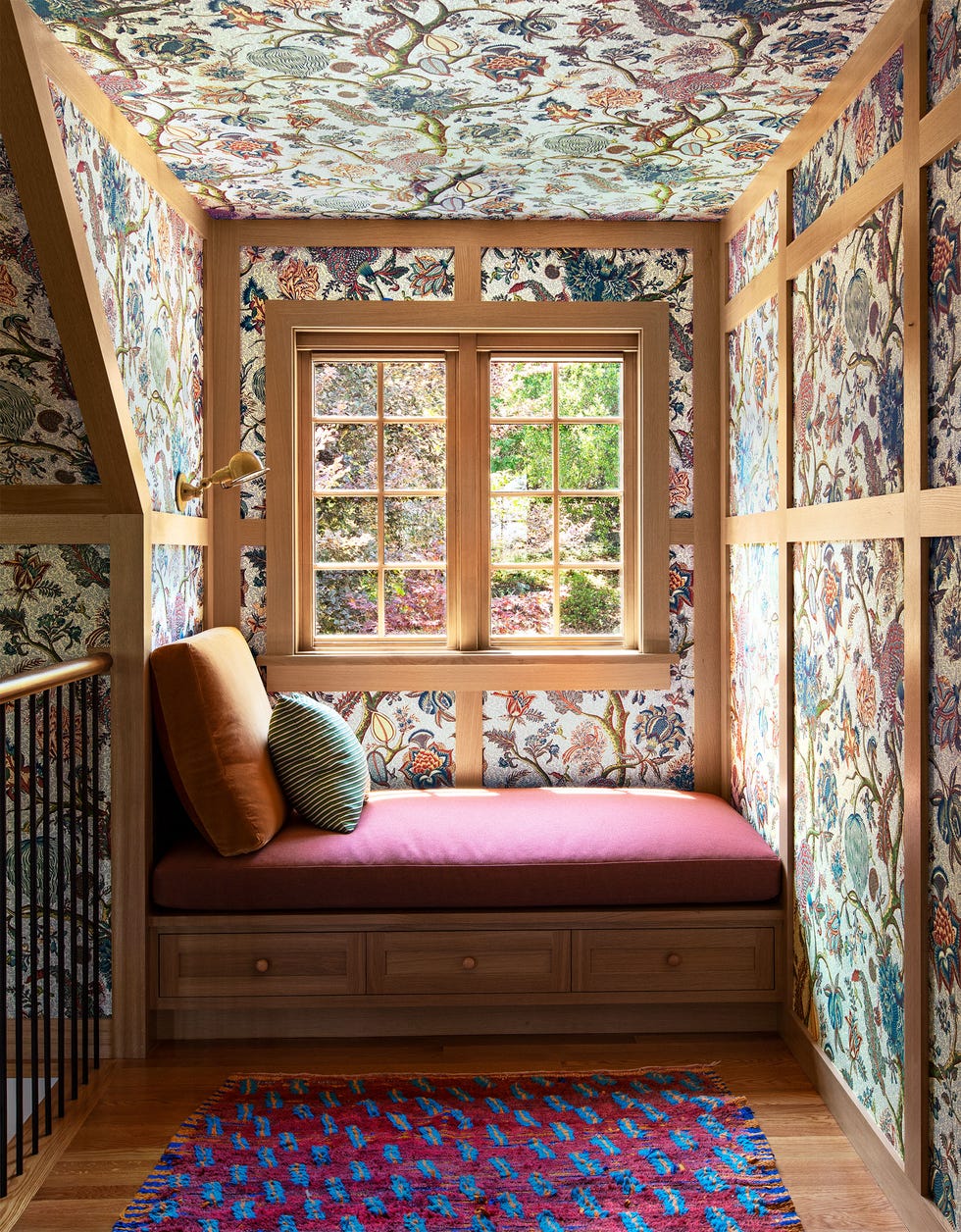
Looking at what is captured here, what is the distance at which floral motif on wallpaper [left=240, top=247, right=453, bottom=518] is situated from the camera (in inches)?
147

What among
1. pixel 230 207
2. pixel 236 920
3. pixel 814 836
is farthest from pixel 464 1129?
pixel 230 207

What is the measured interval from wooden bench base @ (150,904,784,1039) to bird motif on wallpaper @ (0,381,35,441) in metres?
1.37

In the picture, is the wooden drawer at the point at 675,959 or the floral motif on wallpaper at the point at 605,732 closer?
the wooden drawer at the point at 675,959

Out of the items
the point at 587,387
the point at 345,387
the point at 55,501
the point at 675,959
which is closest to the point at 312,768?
the point at 55,501

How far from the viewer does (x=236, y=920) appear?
299 centimetres

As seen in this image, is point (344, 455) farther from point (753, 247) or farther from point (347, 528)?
point (753, 247)

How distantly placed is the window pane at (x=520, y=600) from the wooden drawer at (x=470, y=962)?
125 centimetres

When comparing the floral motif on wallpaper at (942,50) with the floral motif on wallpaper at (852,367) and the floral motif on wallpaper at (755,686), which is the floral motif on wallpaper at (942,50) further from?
the floral motif on wallpaper at (755,686)

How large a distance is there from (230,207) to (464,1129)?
2930 millimetres

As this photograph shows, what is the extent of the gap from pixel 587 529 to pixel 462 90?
1669 millimetres

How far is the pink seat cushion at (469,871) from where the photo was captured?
298 centimetres

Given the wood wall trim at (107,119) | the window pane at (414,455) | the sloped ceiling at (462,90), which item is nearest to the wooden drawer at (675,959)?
the window pane at (414,455)

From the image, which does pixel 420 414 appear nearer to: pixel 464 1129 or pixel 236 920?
pixel 236 920

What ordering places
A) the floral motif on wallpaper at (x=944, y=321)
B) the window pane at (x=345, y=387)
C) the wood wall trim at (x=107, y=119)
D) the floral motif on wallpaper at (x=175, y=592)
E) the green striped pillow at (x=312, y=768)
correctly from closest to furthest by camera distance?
the floral motif on wallpaper at (x=944, y=321), the wood wall trim at (x=107, y=119), the floral motif on wallpaper at (x=175, y=592), the green striped pillow at (x=312, y=768), the window pane at (x=345, y=387)
